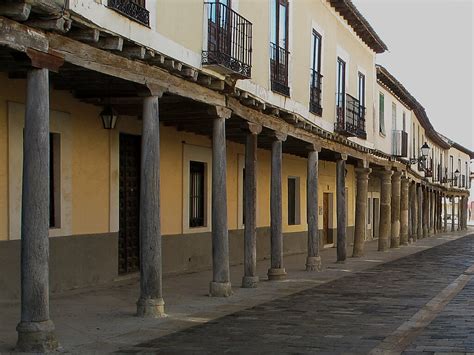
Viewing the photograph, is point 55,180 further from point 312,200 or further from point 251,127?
point 312,200

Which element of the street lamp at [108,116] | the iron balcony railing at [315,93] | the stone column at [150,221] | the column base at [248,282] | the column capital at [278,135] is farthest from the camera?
the iron balcony railing at [315,93]

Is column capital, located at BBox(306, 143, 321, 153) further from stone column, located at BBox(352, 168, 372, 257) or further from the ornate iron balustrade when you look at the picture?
the ornate iron balustrade

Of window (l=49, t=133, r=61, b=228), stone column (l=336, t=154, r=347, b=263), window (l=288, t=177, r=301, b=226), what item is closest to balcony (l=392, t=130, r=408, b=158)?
window (l=288, t=177, r=301, b=226)

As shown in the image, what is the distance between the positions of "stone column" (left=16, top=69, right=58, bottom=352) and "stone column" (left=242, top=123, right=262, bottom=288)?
5985 millimetres

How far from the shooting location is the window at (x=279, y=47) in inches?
562

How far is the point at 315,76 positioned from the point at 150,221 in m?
8.86

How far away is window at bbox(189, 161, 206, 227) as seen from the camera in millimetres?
15742

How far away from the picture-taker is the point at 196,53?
10.8 metres

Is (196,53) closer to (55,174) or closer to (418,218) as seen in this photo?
(55,174)

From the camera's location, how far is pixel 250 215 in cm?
1296

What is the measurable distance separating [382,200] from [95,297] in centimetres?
1432

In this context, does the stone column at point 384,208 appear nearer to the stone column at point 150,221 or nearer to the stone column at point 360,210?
the stone column at point 360,210

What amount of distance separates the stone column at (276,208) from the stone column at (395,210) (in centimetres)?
1227

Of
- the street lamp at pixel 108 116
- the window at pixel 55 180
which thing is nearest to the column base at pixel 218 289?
the window at pixel 55 180
